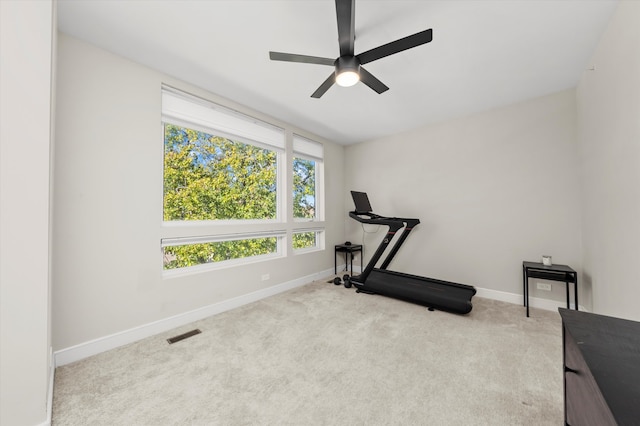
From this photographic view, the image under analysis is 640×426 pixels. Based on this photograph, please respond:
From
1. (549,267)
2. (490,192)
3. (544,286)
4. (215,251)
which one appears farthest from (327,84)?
(544,286)

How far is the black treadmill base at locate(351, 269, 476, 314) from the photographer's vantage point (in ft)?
9.07

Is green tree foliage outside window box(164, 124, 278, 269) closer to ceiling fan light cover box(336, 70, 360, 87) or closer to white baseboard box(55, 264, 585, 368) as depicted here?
white baseboard box(55, 264, 585, 368)

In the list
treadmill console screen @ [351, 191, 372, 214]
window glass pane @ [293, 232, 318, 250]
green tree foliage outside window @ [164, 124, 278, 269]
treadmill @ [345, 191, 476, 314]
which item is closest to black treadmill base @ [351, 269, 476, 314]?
treadmill @ [345, 191, 476, 314]

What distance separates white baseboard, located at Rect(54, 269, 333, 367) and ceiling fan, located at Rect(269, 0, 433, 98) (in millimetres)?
2573

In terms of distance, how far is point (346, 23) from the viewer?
4.88 feet

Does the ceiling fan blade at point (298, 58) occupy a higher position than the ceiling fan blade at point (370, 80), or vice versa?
the ceiling fan blade at point (298, 58)

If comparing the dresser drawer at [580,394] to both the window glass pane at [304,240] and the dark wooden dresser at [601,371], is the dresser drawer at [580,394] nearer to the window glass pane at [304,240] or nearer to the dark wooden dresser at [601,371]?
the dark wooden dresser at [601,371]

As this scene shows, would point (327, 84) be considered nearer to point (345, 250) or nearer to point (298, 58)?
point (298, 58)

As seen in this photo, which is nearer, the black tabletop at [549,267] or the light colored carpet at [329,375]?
the light colored carpet at [329,375]

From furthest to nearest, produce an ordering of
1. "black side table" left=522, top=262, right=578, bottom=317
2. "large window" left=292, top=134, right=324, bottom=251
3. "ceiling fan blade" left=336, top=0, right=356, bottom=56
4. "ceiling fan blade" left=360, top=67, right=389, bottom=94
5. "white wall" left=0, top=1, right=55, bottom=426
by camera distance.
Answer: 1. "large window" left=292, top=134, right=324, bottom=251
2. "black side table" left=522, top=262, right=578, bottom=317
3. "ceiling fan blade" left=360, top=67, right=389, bottom=94
4. "ceiling fan blade" left=336, top=0, right=356, bottom=56
5. "white wall" left=0, top=1, right=55, bottom=426

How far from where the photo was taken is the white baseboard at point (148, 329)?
6.25 ft

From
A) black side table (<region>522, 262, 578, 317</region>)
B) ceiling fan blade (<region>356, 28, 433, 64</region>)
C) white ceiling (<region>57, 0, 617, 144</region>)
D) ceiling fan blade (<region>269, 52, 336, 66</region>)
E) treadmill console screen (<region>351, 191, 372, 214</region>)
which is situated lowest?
black side table (<region>522, 262, 578, 317</region>)

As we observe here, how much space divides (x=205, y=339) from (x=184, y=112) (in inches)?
91.5

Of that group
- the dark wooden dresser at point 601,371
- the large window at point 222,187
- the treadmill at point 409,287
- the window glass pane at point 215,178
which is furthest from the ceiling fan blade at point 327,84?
the dark wooden dresser at point 601,371
